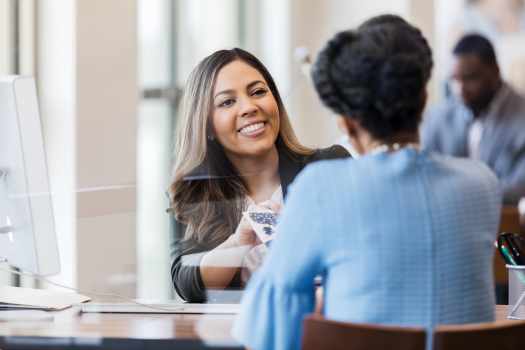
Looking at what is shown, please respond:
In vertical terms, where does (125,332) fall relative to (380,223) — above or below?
below

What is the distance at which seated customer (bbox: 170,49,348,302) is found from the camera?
85.6 inches

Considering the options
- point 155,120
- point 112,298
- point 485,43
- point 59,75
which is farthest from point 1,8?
point 485,43

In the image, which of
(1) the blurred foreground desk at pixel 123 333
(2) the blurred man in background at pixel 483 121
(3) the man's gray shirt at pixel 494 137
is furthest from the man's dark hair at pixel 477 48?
(1) the blurred foreground desk at pixel 123 333

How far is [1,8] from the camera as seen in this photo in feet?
11.8

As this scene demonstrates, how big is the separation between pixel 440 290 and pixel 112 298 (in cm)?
89

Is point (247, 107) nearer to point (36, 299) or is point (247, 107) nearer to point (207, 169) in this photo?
point (207, 169)

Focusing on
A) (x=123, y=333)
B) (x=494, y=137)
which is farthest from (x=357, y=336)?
(x=494, y=137)

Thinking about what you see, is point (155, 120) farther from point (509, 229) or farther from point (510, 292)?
point (510, 292)

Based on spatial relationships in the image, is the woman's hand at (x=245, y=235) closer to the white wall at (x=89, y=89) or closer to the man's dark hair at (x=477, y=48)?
the white wall at (x=89, y=89)

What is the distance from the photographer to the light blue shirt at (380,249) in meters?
1.59

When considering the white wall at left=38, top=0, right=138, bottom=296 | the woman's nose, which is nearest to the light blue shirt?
the woman's nose

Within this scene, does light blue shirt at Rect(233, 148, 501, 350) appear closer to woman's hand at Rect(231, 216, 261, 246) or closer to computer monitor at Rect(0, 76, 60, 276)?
woman's hand at Rect(231, 216, 261, 246)

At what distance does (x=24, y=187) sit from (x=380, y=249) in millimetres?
882

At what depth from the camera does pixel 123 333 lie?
1887 mm
